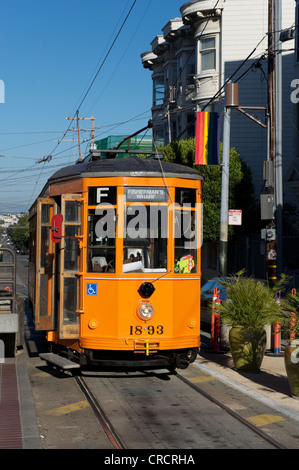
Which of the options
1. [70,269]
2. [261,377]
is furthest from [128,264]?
[261,377]

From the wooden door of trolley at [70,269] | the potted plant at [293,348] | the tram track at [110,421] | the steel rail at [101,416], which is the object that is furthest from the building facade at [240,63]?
the steel rail at [101,416]

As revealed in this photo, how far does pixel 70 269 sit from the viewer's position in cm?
1052

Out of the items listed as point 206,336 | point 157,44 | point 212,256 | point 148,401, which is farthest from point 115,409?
point 157,44

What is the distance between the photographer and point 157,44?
134ft

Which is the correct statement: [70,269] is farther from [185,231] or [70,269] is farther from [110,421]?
[110,421]

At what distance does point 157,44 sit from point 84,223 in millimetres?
32804

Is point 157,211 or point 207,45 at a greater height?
point 207,45

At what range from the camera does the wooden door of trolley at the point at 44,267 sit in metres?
11.5

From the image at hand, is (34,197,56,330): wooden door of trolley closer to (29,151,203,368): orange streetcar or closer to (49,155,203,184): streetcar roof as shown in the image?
(29,151,203,368): orange streetcar

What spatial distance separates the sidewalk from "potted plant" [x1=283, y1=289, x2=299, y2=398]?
259 millimetres

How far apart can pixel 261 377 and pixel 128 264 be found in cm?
334

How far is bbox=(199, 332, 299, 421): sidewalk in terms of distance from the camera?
953 cm

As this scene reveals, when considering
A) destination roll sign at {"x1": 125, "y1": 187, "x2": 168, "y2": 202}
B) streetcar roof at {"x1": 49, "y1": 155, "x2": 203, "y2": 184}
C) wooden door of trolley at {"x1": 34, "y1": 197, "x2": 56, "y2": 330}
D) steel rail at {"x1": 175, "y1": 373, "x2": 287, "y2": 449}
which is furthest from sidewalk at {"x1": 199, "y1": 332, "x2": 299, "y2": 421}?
streetcar roof at {"x1": 49, "y1": 155, "x2": 203, "y2": 184}
